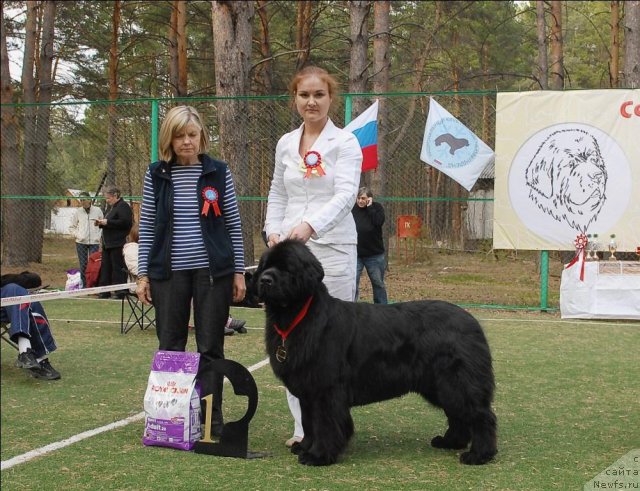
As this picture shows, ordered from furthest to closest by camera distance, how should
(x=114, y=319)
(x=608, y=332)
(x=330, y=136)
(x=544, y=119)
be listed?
(x=544, y=119) → (x=114, y=319) → (x=608, y=332) → (x=330, y=136)

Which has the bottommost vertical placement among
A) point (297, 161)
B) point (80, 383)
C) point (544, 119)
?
point (80, 383)

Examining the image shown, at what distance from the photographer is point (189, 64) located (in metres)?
23.4

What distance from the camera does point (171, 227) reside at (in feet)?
14.2

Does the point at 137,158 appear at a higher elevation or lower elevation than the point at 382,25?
lower

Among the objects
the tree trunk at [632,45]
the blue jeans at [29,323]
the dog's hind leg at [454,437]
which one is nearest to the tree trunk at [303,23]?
the tree trunk at [632,45]

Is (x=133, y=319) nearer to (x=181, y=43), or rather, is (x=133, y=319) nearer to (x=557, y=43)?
(x=181, y=43)

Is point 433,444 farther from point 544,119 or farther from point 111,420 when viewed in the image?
point 544,119

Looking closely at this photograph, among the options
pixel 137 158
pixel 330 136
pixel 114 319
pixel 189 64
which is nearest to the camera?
pixel 330 136

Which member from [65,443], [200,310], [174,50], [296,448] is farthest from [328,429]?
[174,50]

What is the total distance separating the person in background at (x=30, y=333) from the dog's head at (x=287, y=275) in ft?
7.69

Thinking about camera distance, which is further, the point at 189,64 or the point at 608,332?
the point at 189,64

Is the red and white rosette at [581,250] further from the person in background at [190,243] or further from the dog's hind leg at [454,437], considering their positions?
the person in background at [190,243]

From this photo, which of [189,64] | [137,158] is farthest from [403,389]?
[189,64]

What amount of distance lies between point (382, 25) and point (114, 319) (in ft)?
32.0
